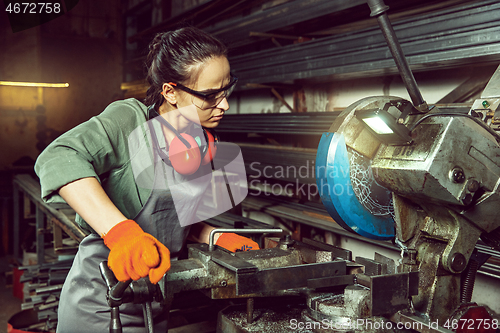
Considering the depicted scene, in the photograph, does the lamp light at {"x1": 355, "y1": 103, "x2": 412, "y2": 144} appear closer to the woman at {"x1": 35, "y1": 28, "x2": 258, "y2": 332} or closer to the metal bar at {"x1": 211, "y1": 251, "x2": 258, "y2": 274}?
the metal bar at {"x1": 211, "y1": 251, "x2": 258, "y2": 274}

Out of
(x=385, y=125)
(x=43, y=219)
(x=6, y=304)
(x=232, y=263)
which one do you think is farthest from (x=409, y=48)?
(x=6, y=304)

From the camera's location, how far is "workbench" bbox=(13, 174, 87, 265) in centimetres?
222

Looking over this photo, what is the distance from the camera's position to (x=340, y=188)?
1.01 metres

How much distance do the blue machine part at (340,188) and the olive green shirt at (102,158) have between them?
58cm

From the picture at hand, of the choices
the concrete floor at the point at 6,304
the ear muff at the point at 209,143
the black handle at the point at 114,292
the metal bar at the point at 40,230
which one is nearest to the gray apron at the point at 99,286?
the ear muff at the point at 209,143

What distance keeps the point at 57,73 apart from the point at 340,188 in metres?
6.21

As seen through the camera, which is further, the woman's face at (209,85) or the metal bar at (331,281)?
the woman's face at (209,85)

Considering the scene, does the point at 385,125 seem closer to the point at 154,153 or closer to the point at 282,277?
the point at 282,277

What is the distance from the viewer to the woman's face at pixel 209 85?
1321 mm

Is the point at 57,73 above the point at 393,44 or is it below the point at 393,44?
above

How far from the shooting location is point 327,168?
1.01 metres

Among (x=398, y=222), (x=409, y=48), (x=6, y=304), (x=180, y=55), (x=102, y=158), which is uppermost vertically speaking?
(x=409, y=48)

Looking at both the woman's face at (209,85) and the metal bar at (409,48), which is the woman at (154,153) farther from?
the metal bar at (409,48)

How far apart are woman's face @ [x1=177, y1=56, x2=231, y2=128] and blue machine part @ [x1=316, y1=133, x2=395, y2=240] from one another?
44 centimetres
